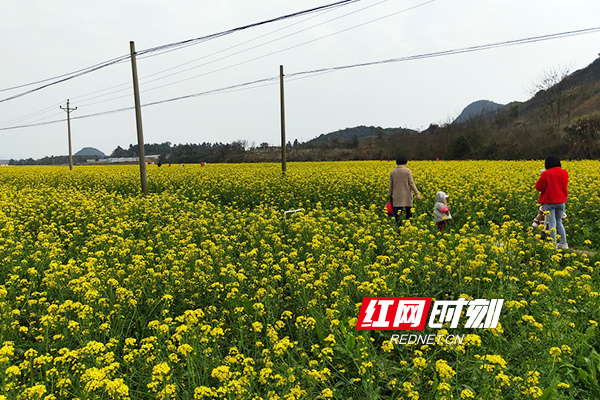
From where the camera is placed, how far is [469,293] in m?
4.88

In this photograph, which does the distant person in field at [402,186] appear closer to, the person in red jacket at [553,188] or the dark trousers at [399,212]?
the dark trousers at [399,212]

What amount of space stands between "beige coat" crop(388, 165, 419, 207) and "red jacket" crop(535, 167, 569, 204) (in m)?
2.70

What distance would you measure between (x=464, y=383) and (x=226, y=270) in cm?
325

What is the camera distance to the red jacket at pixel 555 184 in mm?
7305

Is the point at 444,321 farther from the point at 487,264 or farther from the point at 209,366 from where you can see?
the point at 209,366

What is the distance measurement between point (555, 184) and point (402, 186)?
3124 mm

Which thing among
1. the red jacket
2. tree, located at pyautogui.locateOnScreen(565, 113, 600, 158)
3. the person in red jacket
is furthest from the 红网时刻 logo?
tree, located at pyautogui.locateOnScreen(565, 113, 600, 158)

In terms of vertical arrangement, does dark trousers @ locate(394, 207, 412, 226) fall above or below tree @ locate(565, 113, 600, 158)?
below

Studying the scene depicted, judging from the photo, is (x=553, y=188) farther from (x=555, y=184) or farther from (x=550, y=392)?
(x=550, y=392)

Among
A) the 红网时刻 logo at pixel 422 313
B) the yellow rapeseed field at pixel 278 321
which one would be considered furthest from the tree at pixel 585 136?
the 红网时刻 logo at pixel 422 313

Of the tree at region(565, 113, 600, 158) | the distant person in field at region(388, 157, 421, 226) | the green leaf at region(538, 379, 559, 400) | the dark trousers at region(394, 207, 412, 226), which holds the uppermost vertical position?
the tree at region(565, 113, 600, 158)

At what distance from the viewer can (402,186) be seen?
896 centimetres

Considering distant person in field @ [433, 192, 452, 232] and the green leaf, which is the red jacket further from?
the green leaf

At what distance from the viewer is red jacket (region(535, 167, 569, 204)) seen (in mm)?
7305
